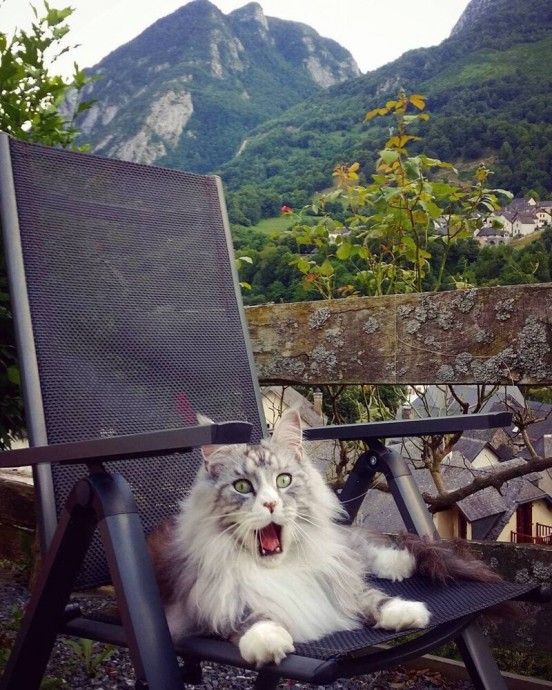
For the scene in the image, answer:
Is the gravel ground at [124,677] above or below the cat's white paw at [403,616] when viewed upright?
below

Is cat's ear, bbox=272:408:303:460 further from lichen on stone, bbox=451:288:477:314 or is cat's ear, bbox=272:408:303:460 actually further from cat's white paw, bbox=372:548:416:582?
lichen on stone, bbox=451:288:477:314

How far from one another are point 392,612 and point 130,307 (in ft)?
3.57

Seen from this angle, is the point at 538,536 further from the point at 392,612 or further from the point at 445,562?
the point at 392,612

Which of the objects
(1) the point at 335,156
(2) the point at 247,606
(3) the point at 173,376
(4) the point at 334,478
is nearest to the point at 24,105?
(3) the point at 173,376

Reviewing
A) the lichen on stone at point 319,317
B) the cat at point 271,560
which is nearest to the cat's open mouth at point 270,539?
the cat at point 271,560

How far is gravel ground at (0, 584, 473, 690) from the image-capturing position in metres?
1.98

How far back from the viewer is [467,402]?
8.61 ft

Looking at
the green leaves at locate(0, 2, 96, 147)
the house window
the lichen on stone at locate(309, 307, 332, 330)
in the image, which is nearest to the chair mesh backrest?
the lichen on stone at locate(309, 307, 332, 330)

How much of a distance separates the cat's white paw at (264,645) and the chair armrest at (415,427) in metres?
0.62

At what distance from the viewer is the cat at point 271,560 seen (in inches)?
45.3

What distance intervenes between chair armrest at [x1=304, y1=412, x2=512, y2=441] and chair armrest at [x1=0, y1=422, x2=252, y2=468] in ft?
2.14

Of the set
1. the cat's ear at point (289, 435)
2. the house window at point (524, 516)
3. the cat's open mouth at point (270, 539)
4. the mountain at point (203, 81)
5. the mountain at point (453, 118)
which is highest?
the mountain at point (203, 81)

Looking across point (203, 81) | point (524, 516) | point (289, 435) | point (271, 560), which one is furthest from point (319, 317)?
point (203, 81)

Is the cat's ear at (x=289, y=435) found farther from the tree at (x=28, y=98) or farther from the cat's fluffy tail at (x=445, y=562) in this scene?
the tree at (x=28, y=98)
